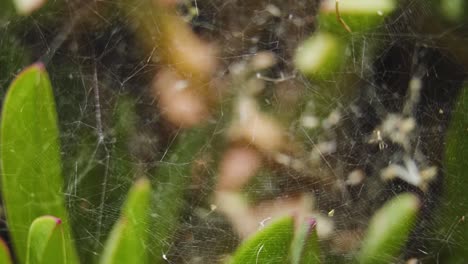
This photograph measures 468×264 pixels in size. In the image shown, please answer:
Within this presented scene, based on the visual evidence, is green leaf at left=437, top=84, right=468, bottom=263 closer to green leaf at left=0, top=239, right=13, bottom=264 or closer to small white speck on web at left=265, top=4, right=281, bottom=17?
small white speck on web at left=265, top=4, right=281, bottom=17

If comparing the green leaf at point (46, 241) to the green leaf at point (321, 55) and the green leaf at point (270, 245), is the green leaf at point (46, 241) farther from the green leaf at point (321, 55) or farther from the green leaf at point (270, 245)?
the green leaf at point (321, 55)

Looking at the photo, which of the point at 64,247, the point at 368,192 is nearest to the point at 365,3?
the point at 368,192

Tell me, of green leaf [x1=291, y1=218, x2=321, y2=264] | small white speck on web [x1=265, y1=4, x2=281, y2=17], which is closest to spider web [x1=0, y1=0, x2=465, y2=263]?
small white speck on web [x1=265, y1=4, x2=281, y2=17]

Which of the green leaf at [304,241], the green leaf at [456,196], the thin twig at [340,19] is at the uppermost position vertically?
the thin twig at [340,19]

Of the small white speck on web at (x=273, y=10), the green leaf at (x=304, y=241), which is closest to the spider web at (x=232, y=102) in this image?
the small white speck on web at (x=273, y=10)

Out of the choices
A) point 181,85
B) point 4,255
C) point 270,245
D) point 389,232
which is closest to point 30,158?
point 4,255

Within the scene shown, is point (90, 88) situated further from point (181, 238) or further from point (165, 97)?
Result: point (181, 238)

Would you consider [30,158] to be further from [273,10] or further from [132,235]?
[273,10]
